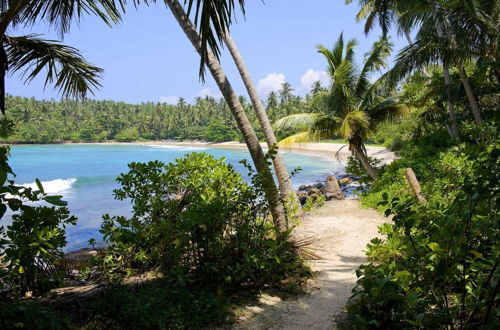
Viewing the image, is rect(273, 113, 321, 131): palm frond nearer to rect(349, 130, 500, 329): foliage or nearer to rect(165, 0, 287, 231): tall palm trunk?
rect(165, 0, 287, 231): tall palm trunk

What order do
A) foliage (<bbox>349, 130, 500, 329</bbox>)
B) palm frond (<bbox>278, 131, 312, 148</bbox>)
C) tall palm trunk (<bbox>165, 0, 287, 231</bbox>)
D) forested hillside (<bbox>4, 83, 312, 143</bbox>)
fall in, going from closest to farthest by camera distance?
foliage (<bbox>349, 130, 500, 329</bbox>) < tall palm trunk (<bbox>165, 0, 287, 231</bbox>) < palm frond (<bbox>278, 131, 312, 148</bbox>) < forested hillside (<bbox>4, 83, 312, 143</bbox>)

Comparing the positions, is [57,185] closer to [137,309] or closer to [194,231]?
[194,231]

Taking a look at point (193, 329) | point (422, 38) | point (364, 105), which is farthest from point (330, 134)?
point (193, 329)

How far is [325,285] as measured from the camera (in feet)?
14.7

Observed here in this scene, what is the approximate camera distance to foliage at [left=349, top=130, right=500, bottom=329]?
5.76ft

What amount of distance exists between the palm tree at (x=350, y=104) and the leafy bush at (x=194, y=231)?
8.22 metres

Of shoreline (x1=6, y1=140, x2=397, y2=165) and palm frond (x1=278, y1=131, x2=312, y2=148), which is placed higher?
palm frond (x1=278, y1=131, x2=312, y2=148)

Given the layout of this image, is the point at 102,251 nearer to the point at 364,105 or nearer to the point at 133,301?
the point at 133,301

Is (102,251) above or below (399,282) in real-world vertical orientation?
below

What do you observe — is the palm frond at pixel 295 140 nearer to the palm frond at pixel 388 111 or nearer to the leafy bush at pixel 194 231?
the palm frond at pixel 388 111

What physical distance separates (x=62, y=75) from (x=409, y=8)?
31.2 feet

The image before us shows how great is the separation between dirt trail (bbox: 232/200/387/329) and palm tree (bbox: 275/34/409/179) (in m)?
4.52

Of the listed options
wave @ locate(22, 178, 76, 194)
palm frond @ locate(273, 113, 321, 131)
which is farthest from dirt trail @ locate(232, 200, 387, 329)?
wave @ locate(22, 178, 76, 194)

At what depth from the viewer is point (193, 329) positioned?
10.2ft
